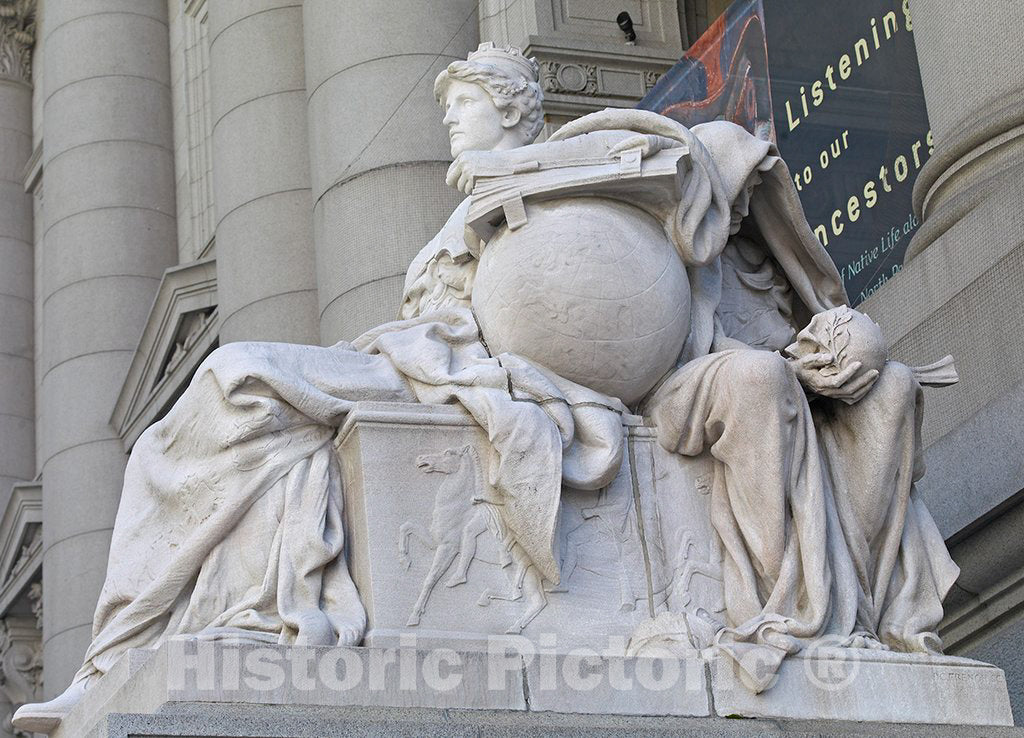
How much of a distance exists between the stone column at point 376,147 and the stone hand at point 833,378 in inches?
316

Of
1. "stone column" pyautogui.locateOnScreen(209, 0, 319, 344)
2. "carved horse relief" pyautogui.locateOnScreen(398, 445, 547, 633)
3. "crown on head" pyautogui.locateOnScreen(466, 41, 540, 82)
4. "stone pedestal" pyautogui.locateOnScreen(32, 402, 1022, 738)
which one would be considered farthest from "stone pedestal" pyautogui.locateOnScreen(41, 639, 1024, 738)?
"stone column" pyautogui.locateOnScreen(209, 0, 319, 344)

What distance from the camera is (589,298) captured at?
7.36m

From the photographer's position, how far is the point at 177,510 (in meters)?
7.27

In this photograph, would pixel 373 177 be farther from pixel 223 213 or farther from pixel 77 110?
pixel 77 110

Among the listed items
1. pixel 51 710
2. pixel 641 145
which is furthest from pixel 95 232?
pixel 51 710

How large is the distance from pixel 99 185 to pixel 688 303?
18.1 meters

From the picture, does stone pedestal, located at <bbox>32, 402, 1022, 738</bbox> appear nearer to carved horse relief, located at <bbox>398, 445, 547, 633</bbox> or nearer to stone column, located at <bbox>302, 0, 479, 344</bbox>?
carved horse relief, located at <bbox>398, 445, 547, 633</bbox>

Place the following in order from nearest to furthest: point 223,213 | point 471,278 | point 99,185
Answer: point 471,278, point 223,213, point 99,185

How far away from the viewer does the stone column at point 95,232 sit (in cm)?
2384

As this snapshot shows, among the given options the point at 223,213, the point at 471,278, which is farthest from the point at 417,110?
the point at 471,278

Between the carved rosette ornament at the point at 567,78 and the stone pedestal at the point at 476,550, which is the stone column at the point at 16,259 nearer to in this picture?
the carved rosette ornament at the point at 567,78

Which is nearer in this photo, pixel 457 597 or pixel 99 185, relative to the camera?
pixel 457 597

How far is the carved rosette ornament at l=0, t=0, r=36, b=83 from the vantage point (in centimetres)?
3025

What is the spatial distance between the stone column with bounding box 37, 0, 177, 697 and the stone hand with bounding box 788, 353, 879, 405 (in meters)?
16.9
